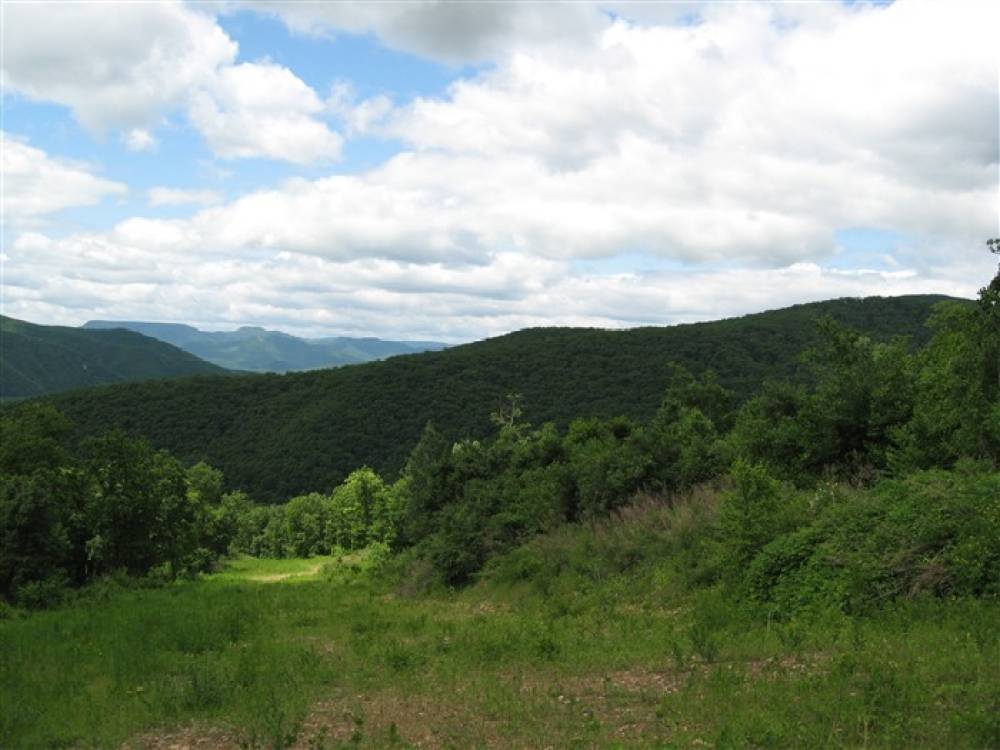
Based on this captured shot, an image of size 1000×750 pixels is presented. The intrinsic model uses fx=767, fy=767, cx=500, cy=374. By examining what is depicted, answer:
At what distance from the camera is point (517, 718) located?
7434 mm

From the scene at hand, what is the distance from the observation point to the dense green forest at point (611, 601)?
730 centimetres

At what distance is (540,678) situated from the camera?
909 centimetres

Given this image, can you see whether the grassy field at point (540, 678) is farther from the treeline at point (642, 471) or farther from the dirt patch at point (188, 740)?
the treeline at point (642, 471)

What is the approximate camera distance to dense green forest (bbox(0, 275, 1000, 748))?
7.30 m

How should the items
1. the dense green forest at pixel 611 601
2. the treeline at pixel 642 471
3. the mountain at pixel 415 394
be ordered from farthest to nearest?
1. the mountain at pixel 415 394
2. the treeline at pixel 642 471
3. the dense green forest at pixel 611 601

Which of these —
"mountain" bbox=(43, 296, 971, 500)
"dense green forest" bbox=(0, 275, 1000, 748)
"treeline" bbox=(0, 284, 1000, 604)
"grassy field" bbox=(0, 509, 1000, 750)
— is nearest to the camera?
"grassy field" bbox=(0, 509, 1000, 750)

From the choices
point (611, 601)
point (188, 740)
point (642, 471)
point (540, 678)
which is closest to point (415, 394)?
point (642, 471)

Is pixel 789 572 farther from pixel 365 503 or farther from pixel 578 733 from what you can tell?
pixel 365 503

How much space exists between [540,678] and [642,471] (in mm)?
12011

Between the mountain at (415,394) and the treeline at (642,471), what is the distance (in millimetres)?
65956

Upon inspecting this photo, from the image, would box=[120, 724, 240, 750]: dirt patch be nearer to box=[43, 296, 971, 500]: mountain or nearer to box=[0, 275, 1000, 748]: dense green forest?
box=[0, 275, 1000, 748]: dense green forest

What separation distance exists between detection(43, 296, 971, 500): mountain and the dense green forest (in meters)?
70.5

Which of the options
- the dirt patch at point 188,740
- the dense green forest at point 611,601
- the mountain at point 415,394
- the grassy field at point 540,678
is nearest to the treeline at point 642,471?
the dense green forest at point 611,601

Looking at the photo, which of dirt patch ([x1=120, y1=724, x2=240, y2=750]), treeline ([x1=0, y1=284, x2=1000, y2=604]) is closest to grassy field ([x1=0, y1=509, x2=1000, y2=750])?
dirt patch ([x1=120, y1=724, x2=240, y2=750])
